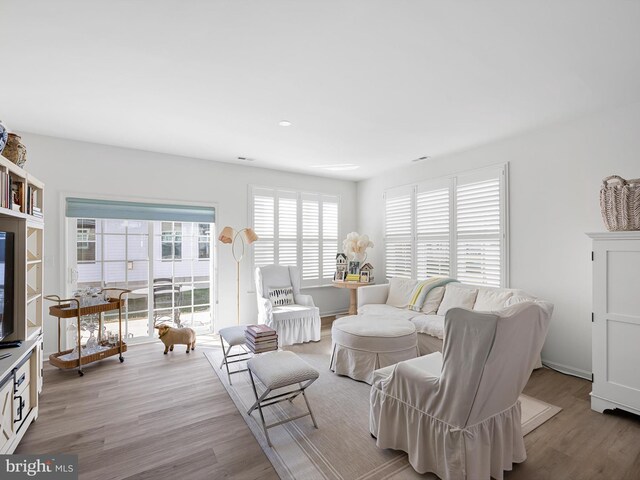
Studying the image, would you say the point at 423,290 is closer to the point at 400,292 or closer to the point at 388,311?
the point at 400,292

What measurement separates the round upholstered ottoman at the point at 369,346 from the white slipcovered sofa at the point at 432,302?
1.26 ft

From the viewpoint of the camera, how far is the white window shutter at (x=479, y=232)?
3.84 m

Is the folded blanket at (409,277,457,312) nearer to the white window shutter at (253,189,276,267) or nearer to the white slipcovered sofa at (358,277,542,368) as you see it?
the white slipcovered sofa at (358,277,542,368)

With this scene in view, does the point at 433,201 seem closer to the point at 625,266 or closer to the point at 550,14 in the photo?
the point at 625,266

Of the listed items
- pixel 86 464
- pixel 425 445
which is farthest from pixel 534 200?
pixel 86 464

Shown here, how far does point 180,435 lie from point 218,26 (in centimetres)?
274

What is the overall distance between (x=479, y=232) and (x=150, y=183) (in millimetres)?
4447

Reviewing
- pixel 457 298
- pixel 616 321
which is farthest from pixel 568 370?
pixel 457 298

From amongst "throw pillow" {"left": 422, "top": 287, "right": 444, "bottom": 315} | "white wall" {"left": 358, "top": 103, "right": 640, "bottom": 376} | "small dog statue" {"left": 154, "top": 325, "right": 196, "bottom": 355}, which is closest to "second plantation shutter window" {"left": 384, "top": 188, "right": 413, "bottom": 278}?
"throw pillow" {"left": 422, "top": 287, "right": 444, "bottom": 315}

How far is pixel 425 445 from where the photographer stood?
5.99 feet

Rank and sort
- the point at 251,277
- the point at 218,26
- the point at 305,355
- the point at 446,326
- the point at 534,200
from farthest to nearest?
1. the point at 251,277
2. the point at 305,355
3. the point at 534,200
4. the point at 218,26
5. the point at 446,326

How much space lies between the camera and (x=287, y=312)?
4.06 meters

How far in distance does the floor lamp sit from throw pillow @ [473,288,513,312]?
303 cm

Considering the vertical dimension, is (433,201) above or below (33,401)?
above
